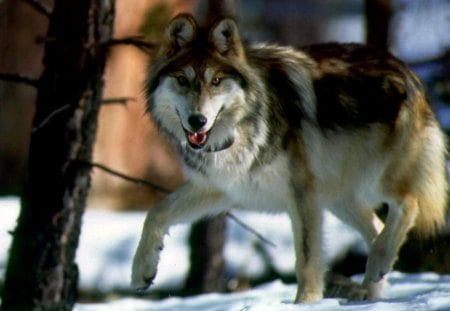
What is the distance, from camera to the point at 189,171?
5.92 meters

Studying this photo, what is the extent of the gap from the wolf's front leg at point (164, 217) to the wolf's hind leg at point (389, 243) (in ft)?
3.11

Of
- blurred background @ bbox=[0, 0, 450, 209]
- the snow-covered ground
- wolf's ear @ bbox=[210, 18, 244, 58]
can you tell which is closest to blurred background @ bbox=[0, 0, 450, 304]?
blurred background @ bbox=[0, 0, 450, 209]

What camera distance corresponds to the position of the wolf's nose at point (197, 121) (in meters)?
5.32

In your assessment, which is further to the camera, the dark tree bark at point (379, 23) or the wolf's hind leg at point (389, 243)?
the dark tree bark at point (379, 23)

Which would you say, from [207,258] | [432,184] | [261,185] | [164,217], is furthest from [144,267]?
[207,258]

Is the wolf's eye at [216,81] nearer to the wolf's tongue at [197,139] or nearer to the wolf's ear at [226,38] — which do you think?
the wolf's ear at [226,38]

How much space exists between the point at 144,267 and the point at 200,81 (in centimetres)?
109

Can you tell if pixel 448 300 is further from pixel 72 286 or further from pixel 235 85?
pixel 72 286

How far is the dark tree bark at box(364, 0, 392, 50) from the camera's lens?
8836 millimetres

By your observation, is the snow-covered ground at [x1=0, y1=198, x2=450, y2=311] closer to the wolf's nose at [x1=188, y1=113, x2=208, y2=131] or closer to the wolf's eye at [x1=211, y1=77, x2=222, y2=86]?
the wolf's eye at [x1=211, y1=77, x2=222, y2=86]

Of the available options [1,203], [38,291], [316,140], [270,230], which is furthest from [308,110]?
[1,203]

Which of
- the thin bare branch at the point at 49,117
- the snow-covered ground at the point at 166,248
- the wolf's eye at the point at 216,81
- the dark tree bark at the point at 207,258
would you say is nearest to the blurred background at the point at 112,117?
the snow-covered ground at the point at 166,248

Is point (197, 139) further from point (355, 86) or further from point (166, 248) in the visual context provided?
point (166, 248)

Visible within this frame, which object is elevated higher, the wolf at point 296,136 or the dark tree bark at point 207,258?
the wolf at point 296,136
